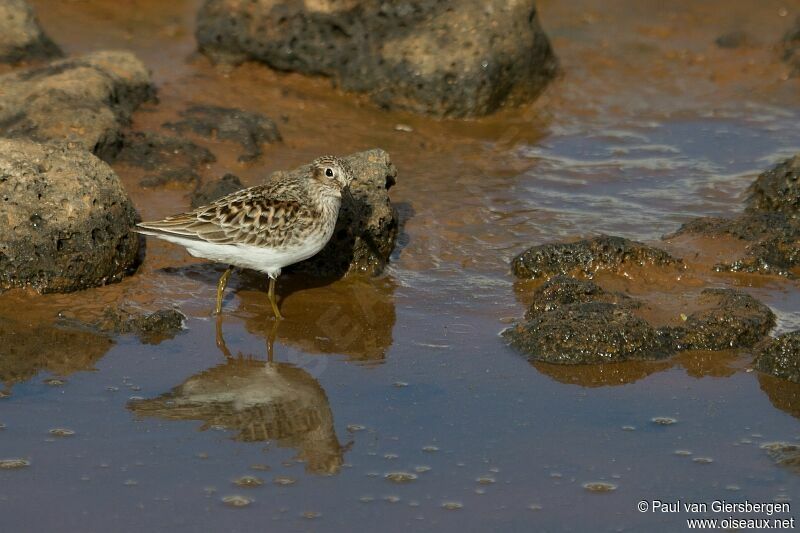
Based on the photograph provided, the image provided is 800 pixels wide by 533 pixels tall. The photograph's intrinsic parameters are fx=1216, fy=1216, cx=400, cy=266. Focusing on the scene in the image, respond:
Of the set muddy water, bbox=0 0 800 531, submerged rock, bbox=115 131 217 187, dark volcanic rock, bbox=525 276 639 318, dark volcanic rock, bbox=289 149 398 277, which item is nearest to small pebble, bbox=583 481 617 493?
muddy water, bbox=0 0 800 531

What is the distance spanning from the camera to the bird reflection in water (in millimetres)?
8367

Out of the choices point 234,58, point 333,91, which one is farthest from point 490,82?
point 234,58

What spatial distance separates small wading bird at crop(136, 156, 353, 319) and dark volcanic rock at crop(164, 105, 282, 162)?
3.24 metres

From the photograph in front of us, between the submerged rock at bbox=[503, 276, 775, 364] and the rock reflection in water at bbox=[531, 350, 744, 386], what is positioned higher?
the submerged rock at bbox=[503, 276, 775, 364]

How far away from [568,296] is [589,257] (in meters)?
1.11

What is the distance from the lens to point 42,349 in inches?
390

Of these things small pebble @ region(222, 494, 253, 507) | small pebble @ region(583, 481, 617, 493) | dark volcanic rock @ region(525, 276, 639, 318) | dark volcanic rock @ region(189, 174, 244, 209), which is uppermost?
dark volcanic rock @ region(189, 174, 244, 209)

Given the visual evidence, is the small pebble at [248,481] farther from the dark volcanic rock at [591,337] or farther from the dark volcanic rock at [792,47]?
the dark volcanic rock at [792,47]

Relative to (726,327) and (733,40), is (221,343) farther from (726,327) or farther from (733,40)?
(733,40)

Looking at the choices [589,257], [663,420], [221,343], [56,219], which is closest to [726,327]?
[663,420]

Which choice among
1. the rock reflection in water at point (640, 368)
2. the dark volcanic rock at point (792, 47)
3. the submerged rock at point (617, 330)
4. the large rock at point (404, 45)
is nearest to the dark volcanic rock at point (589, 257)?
the submerged rock at point (617, 330)

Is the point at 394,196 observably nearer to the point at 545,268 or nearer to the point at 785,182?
the point at 545,268

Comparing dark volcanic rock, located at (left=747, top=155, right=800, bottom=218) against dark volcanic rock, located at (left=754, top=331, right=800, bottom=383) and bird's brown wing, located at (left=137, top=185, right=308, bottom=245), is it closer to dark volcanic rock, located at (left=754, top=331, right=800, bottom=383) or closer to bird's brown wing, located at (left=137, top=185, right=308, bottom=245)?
dark volcanic rock, located at (left=754, top=331, right=800, bottom=383)

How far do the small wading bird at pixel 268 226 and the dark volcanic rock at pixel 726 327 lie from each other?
125 inches
